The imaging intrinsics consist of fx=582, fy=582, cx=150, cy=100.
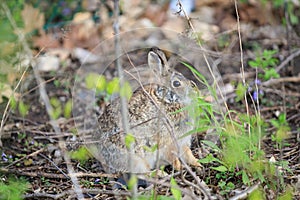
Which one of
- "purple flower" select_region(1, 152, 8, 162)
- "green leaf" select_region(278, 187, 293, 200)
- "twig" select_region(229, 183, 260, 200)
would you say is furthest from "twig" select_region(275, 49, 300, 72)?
"purple flower" select_region(1, 152, 8, 162)

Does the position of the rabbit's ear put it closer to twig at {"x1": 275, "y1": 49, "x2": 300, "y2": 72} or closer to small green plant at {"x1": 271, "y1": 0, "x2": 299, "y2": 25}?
twig at {"x1": 275, "y1": 49, "x2": 300, "y2": 72}

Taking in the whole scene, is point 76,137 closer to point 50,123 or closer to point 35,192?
point 50,123

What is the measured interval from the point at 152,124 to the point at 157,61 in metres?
0.42

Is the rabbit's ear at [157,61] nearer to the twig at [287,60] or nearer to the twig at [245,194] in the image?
the twig at [245,194]

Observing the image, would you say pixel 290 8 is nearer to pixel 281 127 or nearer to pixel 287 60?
pixel 287 60

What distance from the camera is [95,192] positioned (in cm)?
362

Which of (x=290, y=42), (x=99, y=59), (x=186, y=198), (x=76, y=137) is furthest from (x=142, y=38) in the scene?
(x=186, y=198)

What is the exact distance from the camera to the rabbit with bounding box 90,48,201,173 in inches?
152

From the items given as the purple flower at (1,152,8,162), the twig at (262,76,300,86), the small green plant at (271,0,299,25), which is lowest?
the purple flower at (1,152,8,162)

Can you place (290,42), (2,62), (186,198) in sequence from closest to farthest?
(186,198) < (2,62) < (290,42)

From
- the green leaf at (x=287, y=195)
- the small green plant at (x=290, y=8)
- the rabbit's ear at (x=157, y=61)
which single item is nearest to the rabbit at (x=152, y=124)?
the rabbit's ear at (x=157, y=61)

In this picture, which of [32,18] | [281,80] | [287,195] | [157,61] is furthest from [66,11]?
[287,195]

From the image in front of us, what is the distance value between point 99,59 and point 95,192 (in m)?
2.87

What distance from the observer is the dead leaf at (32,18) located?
6078 millimetres
